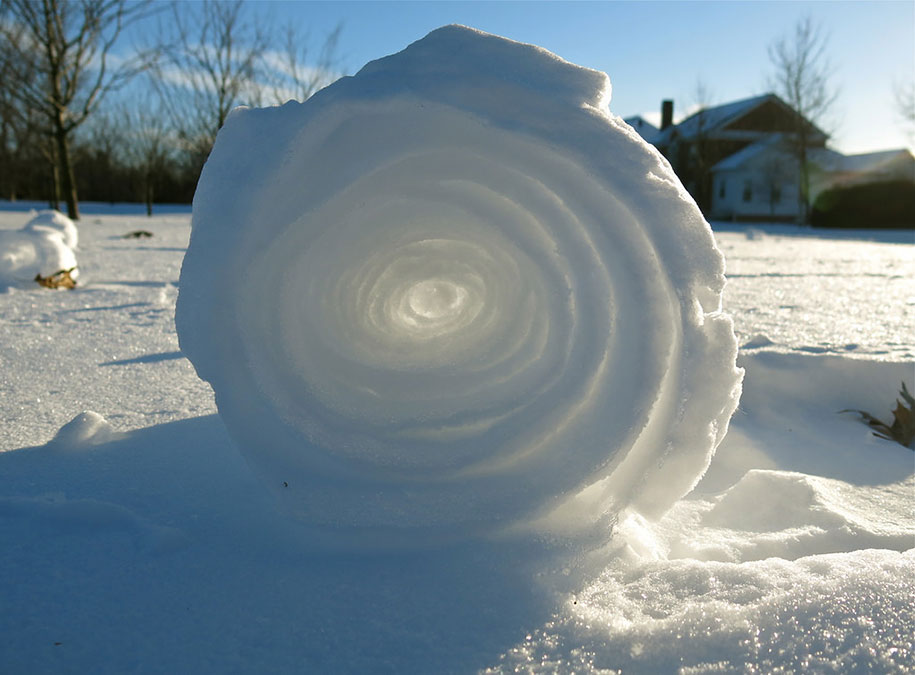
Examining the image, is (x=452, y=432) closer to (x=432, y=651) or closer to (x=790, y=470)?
(x=432, y=651)

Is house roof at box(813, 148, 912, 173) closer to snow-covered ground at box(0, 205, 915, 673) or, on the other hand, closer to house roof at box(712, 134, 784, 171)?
house roof at box(712, 134, 784, 171)

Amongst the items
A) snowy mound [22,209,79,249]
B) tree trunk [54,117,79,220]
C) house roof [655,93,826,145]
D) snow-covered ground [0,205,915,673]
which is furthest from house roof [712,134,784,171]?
snow-covered ground [0,205,915,673]

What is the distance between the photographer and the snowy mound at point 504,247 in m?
1.11

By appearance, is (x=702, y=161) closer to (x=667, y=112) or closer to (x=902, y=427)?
(x=667, y=112)

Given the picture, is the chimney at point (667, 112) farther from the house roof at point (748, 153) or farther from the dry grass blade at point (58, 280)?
the dry grass blade at point (58, 280)

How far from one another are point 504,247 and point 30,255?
15.5 feet

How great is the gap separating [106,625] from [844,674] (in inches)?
44.2

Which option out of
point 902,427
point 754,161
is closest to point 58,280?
point 902,427

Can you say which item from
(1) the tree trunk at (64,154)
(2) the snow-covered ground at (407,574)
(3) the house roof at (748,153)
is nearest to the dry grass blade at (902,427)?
(2) the snow-covered ground at (407,574)

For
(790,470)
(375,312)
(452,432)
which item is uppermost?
(375,312)

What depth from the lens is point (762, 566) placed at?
1134 mm

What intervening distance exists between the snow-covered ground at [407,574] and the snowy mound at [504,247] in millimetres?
95

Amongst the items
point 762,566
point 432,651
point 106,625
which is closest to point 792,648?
point 762,566

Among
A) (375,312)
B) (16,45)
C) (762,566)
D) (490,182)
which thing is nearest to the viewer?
(762,566)
